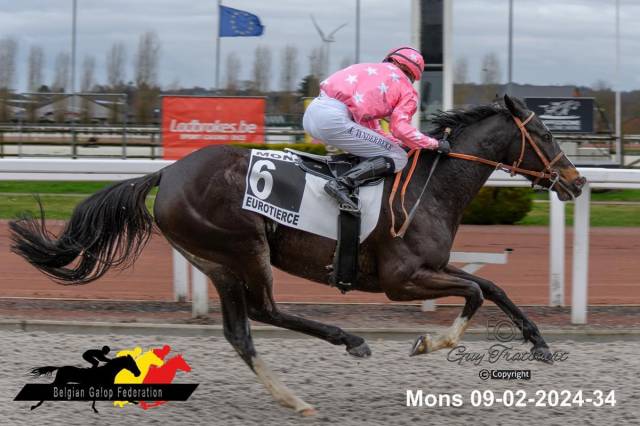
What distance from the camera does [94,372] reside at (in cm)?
518

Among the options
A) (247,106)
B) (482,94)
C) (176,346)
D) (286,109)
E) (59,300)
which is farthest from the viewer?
(482,94)

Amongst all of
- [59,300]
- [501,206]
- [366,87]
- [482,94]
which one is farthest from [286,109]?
[366,87]

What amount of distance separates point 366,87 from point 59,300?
383 cm

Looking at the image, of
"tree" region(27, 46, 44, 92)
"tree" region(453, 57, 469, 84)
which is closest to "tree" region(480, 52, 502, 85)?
"tree" region(453, 57, 469, 84)

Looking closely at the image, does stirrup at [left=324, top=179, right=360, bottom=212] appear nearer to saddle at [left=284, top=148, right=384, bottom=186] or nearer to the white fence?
saddle at [left=284, top=148, right=384, bottom=186]

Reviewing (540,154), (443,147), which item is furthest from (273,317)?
(540,154)

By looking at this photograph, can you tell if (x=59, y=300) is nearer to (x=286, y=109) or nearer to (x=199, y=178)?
(x=199, y=178)

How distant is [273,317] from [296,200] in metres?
0.71

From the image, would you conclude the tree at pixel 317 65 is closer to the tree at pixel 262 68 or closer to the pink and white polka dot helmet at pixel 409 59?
the tree at pixel 262 68

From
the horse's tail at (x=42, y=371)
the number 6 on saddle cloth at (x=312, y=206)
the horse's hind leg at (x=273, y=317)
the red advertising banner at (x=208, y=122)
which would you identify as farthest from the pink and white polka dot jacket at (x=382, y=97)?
the red advertising banner at (x=208, y=122)

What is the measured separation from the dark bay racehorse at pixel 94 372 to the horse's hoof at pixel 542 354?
229 centimetres

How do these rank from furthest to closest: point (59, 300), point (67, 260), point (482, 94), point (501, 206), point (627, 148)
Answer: point (482, 94) → point (627, 148) → point (501, 206) → point (59, 300) → point (67, 260)

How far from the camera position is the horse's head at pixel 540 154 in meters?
5.78

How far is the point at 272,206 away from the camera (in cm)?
537
